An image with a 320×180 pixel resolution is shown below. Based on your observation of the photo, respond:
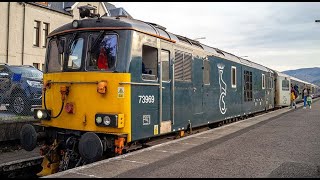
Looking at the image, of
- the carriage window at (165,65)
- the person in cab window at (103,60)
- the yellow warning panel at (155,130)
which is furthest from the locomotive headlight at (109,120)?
the carriage window at (165,65)

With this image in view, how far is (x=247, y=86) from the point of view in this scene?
15.9 metres

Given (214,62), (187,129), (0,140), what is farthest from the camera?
(214,62)

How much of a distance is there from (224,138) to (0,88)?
7.30 metres

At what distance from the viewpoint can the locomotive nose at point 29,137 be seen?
7.26 metres

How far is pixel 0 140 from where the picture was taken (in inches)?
357

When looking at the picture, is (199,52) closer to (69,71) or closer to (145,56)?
(145,56)

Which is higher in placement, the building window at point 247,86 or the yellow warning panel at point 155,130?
the building window at point 247,86

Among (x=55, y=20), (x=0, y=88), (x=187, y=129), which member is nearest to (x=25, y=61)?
(x=55, y=20)

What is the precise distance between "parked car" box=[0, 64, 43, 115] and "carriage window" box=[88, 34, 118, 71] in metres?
4.58

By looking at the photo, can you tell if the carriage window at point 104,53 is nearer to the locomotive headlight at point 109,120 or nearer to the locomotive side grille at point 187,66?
the locomotive headlight at point 109,120

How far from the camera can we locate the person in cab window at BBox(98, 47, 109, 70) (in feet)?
22.7

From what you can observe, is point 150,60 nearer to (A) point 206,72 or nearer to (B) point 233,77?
(A) point 206,72

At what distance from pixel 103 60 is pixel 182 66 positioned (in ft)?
8.97

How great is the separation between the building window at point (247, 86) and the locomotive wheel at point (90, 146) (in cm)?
1058
